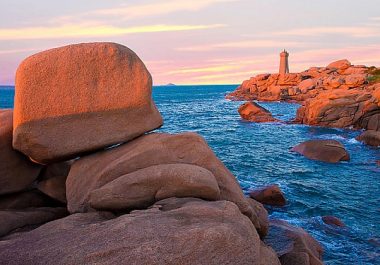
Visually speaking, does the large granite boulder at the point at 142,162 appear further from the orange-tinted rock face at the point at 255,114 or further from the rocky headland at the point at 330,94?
the orange-tinted rock face at the point at 255,114

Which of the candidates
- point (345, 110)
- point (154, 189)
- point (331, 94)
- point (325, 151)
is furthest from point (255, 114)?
point (154, 189)

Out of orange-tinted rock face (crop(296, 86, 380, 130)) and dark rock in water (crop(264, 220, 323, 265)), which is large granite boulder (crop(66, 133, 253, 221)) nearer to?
dark rock in water (crop(264, 220, 323, 265))

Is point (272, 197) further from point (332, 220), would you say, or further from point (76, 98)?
point (76, 98)

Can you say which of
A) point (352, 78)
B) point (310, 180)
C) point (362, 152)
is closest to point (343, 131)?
point (362, 152)

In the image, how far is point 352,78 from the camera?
222 feet

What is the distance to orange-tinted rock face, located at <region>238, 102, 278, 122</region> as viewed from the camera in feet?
180

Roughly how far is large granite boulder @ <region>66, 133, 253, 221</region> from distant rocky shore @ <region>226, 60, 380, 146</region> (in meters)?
28.9

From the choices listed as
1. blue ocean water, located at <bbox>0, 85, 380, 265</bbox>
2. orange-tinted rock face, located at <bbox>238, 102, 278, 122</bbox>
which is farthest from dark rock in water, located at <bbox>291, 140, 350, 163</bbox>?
orange-tinted rock face, located at <bbox>238, 102, 278, 122</bbox>

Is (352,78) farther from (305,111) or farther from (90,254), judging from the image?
(90,254)

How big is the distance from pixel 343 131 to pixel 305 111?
8721 mm

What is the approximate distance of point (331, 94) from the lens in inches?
1829

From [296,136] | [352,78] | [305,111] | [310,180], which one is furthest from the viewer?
[352,78]

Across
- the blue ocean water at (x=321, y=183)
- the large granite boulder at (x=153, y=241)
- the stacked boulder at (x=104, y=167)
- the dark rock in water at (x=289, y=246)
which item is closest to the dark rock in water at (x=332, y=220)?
the blue ocean water at (x=321, y=183)

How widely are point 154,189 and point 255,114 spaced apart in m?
50.3
